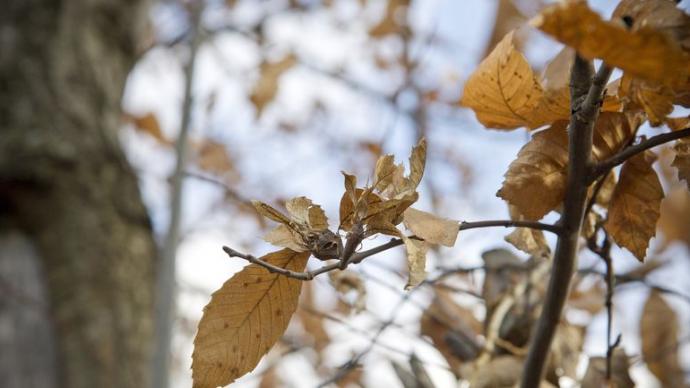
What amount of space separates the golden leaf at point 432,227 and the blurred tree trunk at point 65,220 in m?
1.60

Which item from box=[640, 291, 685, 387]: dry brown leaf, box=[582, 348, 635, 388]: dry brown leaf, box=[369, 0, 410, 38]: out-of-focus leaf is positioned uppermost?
box=[369, 0, 410, 38]: out-of-focus leaf

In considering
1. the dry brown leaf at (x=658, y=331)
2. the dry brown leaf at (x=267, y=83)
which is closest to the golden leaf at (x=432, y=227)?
the dry brown leaf at (x=658, y=331)

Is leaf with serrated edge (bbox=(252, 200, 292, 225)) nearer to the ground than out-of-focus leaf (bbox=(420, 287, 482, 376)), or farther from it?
nearer to the ground

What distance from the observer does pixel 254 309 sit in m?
0.44

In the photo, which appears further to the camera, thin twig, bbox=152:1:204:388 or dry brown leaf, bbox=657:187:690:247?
dry brown leaf, bbox=657:187:690:247

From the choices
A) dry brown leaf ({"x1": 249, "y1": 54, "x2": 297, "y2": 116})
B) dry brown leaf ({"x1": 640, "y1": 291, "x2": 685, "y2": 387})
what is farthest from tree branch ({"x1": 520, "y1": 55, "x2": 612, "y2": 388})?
dry brown leaf ({"x1": 249, "y1": 54, "x2": 297, "y2": 116})

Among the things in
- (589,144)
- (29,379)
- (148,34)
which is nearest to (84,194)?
(29,379)

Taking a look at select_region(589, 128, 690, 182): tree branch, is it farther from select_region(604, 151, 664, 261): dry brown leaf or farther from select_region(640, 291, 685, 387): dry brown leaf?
select_region(640, 291, 685, 387): dry brown leaf

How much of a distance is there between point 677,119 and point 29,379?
1758 mm

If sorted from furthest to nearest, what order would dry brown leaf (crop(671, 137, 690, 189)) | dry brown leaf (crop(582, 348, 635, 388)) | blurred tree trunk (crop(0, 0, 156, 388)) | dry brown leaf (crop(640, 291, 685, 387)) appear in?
blurred tree trunk (crop(0, 0, 156, 388)) → dry brown leaf (crop(640, 291, 685, 387)) → dry brown leaf (crop(582, 348, 635, 388)) → dry brown leaf (crop(671, 137, 690, 189))

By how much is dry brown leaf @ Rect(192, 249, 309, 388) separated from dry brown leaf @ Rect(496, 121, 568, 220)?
161mm

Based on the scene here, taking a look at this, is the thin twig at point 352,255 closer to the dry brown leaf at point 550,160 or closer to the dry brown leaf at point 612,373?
the dry brown leaf at point 550,160

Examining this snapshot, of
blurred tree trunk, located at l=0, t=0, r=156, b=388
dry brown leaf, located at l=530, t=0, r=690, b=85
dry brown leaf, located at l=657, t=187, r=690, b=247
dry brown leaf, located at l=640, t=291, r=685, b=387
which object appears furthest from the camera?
blurred tree trunk, located at l=0, t=0, r=156, b=388

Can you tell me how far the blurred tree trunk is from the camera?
5.78 feet
